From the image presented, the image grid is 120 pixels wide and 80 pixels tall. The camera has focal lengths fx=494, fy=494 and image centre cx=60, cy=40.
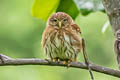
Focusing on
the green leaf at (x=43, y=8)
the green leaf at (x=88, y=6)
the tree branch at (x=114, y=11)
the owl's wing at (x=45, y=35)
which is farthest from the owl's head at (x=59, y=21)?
the tree branch at (x=114, y=11)

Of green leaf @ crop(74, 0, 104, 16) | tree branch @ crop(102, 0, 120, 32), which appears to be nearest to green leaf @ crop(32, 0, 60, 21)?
green leaf @ crop(74, 0, 104, 16)

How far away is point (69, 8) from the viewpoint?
11.6 ft

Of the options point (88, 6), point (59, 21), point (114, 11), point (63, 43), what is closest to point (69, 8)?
point (88, 6)

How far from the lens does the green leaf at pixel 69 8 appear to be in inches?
138

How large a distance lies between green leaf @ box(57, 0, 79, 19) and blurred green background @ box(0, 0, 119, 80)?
629cm

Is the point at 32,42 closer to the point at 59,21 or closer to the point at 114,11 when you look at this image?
the point at 59,21

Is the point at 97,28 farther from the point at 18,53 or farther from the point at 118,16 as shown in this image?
the point at 118,16

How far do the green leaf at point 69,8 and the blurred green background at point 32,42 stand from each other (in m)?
6.29

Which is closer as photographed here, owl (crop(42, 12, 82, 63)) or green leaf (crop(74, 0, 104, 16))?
green leaf (crop(74, 0, 104, 16))

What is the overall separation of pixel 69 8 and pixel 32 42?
904cm

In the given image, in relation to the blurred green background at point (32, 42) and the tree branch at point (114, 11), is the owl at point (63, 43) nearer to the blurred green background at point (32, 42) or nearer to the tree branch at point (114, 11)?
the tree branch at point (114, 11)

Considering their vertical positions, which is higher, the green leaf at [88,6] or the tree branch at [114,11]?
the green leaf at [88,6]

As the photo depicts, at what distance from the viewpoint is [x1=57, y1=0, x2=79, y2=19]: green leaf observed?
11.5ft

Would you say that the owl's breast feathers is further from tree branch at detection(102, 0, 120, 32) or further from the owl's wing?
tree branch at detection(102, 0, 120, 32)
